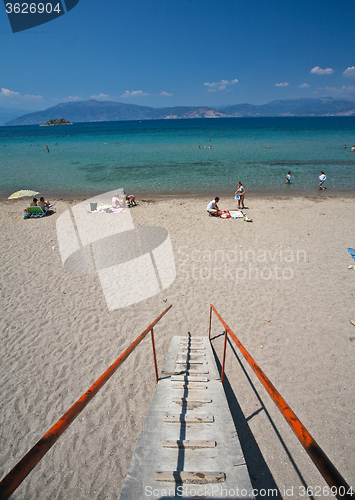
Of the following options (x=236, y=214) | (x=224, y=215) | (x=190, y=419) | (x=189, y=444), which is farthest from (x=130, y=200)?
(x=189, y=444)

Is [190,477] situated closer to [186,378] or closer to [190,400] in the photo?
[190,400]

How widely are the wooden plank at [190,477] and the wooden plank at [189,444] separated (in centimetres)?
28

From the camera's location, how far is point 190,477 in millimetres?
2363

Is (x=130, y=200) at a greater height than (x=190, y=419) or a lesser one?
greater

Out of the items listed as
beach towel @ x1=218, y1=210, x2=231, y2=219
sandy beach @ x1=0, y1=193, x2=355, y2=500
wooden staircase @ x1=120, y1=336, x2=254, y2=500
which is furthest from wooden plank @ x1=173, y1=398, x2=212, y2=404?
beach towel @ x1=218, y1=210, x2=231, y2=219

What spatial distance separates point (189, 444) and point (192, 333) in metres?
3.10

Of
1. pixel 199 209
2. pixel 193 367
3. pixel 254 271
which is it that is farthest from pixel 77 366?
pixel 199 209

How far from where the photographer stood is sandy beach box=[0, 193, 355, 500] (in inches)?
141

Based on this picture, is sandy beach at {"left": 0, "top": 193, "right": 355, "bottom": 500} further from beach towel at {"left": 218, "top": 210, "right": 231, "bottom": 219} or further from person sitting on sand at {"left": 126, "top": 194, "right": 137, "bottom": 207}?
person sitting on sand at {"left": 126, "top": 194, "right": 137, "bottom": 207}

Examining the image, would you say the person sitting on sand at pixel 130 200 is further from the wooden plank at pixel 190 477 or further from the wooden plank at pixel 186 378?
the wooden plank at pixel 190 477

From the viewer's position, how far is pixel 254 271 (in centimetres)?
807

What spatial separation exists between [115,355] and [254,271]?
5210mm

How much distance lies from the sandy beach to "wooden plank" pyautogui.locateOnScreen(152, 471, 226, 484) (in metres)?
1.54

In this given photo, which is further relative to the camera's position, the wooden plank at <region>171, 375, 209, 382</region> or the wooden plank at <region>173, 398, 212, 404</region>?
the wooden plank at <region>171, 375, 209, 382</region>
